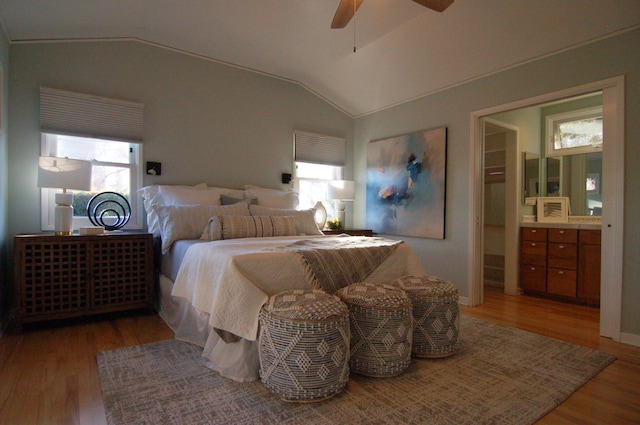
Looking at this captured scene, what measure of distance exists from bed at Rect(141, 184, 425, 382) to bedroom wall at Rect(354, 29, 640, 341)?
1.35m

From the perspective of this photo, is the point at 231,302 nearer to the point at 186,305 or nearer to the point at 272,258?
the point at 272,258

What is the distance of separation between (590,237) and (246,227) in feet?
12.3

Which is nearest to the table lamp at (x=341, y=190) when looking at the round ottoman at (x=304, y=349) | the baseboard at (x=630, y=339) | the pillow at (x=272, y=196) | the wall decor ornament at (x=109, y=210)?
the pillow at (x=272, y=196)

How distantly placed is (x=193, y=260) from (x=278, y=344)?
3.38ft

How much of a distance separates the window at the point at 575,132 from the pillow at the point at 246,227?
148 inches

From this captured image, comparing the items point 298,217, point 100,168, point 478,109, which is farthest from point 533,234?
point 100,168

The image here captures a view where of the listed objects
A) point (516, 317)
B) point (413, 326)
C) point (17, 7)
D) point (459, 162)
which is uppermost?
point (17, 7)

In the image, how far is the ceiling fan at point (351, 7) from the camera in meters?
2.16

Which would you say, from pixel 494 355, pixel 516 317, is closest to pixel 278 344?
pixel 494 355

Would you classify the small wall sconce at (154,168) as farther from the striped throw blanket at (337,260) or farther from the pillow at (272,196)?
the striped throw blanket at (337,260)

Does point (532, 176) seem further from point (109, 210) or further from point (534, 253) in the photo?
point (109, 210)

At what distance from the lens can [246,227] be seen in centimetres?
312

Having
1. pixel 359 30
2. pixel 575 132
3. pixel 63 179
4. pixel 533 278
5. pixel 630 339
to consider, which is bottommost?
pixel 630 339

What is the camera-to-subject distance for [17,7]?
2605 millimetres
